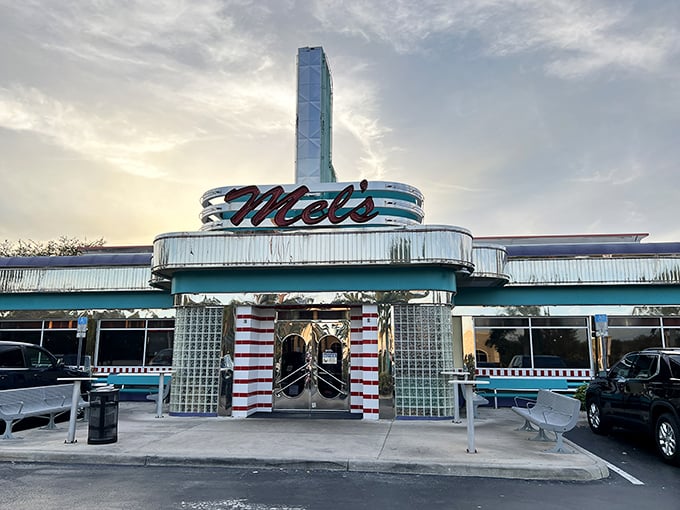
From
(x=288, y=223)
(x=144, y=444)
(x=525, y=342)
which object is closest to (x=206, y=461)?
(x=144, y=444)

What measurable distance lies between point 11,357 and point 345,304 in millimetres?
7973

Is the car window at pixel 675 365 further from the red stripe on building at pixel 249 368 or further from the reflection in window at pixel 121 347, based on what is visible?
the reflection in window at pixel 121 347

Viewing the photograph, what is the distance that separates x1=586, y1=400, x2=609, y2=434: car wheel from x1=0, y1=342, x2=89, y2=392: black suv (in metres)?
12.9

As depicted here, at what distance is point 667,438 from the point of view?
367 inches

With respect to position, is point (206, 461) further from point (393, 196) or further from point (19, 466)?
point (393, 196)

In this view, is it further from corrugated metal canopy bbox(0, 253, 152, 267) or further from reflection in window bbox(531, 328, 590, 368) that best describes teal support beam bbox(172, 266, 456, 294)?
corrugated metal canopy bbox(0, 253, 152, 267)

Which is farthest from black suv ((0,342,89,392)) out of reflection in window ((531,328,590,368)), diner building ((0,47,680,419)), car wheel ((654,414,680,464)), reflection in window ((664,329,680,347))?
reflection in window ((664,329,680,347))

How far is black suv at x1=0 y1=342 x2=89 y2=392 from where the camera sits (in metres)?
12.6

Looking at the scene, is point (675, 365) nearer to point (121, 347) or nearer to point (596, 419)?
point (596, 419)

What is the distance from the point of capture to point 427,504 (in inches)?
273

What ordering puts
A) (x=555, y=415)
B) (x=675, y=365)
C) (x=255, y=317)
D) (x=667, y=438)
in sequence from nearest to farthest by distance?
(x=667, y=438) → (x=675, y=365) → (x=555, y=415) → (x=255, y=317)

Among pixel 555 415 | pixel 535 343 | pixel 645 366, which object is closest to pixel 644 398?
pixel 645 366

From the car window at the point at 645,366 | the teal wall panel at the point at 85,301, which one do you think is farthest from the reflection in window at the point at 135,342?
the car window at the point at 645,366

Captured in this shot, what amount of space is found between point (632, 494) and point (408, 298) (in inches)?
280
